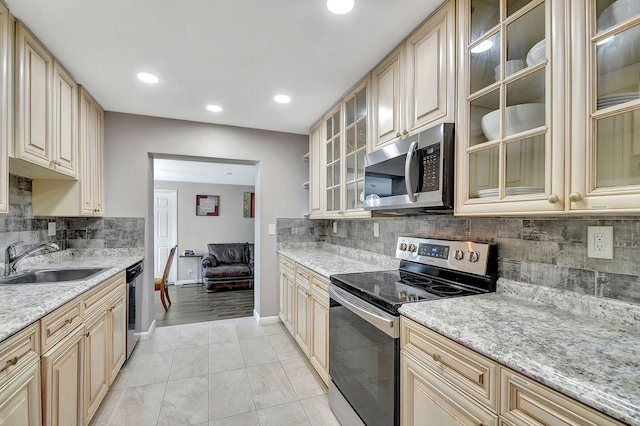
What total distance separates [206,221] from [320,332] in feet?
16.8

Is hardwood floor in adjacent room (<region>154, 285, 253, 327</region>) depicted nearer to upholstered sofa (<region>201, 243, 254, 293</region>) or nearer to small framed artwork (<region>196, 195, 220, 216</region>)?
upholstered sofa (<region>201, 243, 254, 293</region>)

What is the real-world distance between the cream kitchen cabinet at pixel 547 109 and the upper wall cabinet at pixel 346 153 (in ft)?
3.05

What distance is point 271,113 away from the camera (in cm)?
293

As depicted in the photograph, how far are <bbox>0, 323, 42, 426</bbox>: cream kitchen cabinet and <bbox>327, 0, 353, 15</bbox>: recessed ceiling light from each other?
1.96m

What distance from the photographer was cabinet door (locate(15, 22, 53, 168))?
1584mm

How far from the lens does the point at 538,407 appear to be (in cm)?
76

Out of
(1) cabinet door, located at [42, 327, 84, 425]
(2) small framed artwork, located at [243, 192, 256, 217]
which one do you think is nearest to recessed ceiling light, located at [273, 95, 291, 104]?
(1) cabinet door, located at [42, 327, 84, 425]

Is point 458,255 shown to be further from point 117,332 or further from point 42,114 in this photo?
point 42,114

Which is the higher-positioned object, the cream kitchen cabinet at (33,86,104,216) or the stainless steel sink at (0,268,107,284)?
the cream kitchen cabinet at (33,86,104,216)

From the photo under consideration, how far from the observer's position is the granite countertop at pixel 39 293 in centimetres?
112

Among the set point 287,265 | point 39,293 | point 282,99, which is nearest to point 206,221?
point 287,265

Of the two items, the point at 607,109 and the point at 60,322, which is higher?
the point at 607,109

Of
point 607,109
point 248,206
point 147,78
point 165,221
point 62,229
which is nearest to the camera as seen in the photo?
point 607,109

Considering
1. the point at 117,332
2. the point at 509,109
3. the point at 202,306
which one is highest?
the point at 509,109
